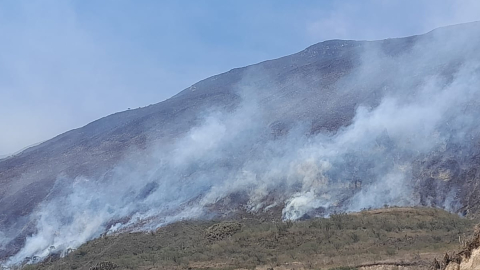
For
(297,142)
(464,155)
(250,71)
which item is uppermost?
(250,71)

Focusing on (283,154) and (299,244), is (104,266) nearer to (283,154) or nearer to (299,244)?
(299,244)

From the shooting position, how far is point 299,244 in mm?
27422

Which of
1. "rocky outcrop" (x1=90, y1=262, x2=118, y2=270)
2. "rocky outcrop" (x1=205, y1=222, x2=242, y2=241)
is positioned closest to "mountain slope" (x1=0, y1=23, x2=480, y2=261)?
"rocky outcrop" (x1=205, y1=222, x2=242, y2=241)

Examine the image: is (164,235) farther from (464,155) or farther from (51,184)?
(51,184)

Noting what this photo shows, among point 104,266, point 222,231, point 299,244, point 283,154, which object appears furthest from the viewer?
point 283,154

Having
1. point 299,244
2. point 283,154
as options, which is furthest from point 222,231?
point 283,154

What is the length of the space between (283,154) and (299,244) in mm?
23727

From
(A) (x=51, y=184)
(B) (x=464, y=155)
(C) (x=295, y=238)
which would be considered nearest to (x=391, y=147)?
(B) (x=464, y=155)

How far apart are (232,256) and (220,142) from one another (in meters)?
32.2

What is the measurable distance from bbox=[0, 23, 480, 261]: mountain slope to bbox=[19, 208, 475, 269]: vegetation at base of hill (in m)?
8.16

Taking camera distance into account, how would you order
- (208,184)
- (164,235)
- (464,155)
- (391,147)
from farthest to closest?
(208,184)
(391,147)
(464,155)
(164,235)

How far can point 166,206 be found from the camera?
47094 millimetres

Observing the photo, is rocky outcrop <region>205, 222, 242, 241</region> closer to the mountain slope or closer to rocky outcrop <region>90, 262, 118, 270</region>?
rocky outcrop <region>90, 262, 118, 270</region>

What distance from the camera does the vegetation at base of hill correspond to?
2392 centimetres
